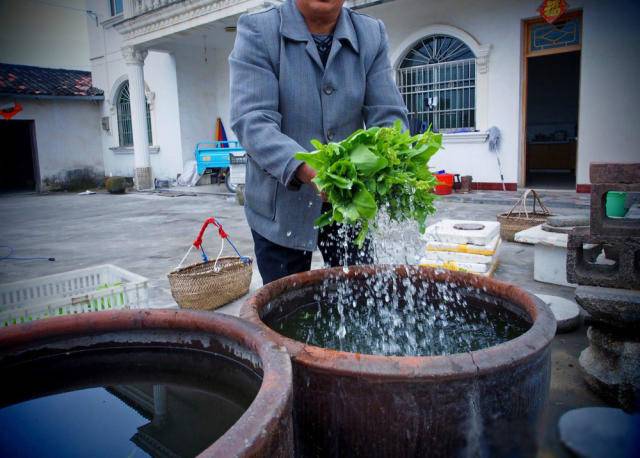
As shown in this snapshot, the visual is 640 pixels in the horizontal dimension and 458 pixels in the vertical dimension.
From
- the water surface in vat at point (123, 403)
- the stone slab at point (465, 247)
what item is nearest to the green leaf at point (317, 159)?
the water surface in vat at point (123, 403)

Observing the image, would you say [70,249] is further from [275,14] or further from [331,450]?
[331,450]

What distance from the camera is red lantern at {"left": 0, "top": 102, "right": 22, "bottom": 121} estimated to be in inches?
643

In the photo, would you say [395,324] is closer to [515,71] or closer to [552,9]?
[552,9]

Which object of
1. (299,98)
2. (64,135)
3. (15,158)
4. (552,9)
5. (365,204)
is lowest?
(365,204)

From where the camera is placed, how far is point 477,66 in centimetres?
930

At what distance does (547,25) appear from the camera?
8.78m

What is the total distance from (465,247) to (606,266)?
1.84 metres

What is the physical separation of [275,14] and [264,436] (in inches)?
62.0

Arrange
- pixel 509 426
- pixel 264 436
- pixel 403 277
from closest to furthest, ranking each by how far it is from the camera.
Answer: pixel 264 436
pixel 509 426
pixel 403 277

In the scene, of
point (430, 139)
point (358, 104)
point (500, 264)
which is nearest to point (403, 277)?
point (430, 139)

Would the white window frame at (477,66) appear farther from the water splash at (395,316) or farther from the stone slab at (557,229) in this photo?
the water splash at (395,316)

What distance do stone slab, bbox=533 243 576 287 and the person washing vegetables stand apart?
2570 millimetres

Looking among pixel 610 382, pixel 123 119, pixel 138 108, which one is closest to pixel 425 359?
pixel 610 382

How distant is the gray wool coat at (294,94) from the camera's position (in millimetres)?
1767
